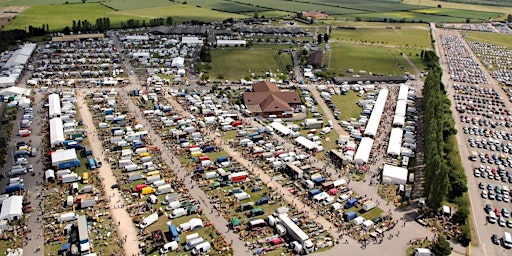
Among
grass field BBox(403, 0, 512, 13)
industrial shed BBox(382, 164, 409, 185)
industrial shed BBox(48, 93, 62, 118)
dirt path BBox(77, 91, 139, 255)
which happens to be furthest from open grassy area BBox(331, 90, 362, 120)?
grass field BBox(403, 0, 512, 13)

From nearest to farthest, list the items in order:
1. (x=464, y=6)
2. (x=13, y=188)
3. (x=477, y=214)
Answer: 1. (x=477, y=214)
2. (x=13, y=188)
3. (x=464, y=6)

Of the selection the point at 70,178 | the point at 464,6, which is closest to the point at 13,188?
the point at 70,178

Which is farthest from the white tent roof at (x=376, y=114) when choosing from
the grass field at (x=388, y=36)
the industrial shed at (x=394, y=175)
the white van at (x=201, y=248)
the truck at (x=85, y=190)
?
the grass field at (x=388, y=36)

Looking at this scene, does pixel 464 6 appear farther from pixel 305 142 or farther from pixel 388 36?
pixel 305 142

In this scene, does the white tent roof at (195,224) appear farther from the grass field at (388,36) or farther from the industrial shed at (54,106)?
the grass field at (388,36)

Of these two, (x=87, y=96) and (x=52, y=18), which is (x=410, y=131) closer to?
(x=87, y=96)

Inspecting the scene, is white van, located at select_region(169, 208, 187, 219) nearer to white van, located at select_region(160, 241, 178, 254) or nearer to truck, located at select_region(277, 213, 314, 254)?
white van, located at select_region(160, 241, 178, 254)

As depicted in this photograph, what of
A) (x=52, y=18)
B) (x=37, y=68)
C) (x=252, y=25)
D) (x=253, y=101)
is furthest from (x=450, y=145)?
(x=52, y=18)
